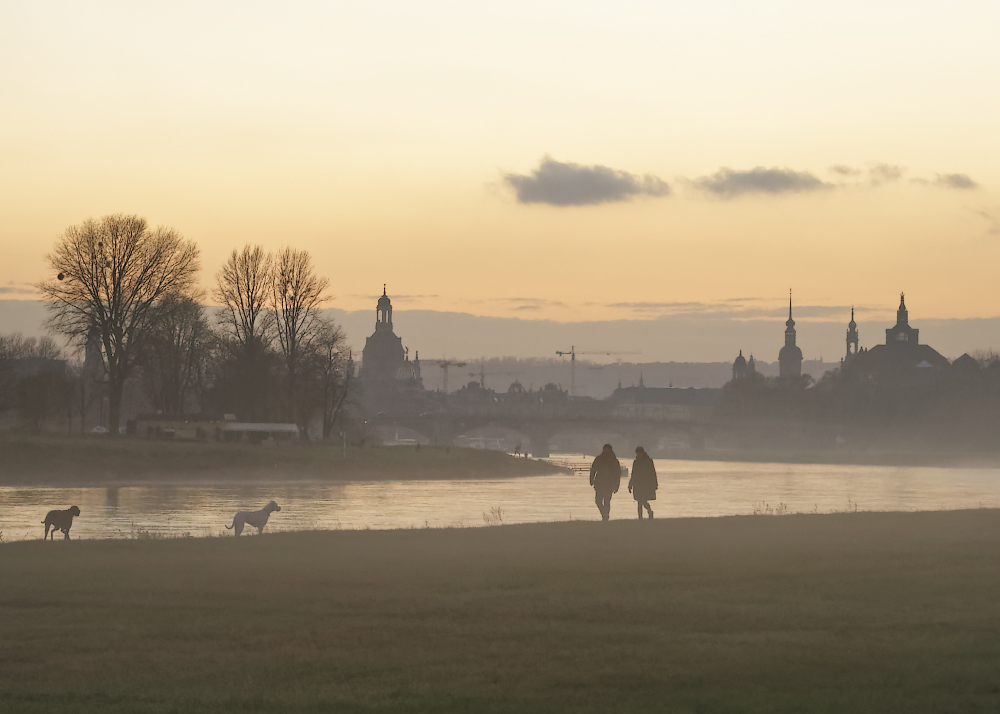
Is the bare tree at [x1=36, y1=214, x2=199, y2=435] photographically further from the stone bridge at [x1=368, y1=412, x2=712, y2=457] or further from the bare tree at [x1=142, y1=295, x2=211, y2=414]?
the stone bridge at [x1=368, y1=412, x2=712, y2=457]

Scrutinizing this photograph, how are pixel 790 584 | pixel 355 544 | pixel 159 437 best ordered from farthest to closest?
pixel 159 437
pixel 355 544
pixel 790 584

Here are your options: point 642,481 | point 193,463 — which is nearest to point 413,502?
point 193,463

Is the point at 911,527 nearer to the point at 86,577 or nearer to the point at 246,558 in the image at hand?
the point at 246,558

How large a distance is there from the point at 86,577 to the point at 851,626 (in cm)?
990

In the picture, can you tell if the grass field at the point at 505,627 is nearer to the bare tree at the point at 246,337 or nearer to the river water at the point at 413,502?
the river water at the point at 413,502

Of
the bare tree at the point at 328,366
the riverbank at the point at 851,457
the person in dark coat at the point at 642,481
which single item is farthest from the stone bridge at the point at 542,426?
the person in dark coat at the point at 642,481

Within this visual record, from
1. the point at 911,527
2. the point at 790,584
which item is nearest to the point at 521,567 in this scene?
the point at 790,584

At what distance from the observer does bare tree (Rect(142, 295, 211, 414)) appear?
75.3 m

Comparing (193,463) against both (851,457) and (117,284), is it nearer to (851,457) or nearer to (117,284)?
(117,284)

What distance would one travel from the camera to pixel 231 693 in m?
9.98

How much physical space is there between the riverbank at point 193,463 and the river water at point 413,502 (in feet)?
11.9

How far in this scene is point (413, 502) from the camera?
5334 cm

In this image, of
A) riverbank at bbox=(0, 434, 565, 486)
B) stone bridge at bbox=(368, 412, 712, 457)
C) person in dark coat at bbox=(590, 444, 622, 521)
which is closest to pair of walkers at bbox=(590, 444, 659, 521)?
person in dark coat at bbox=(590, 444, 622, 521)

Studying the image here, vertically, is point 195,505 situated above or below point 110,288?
below
